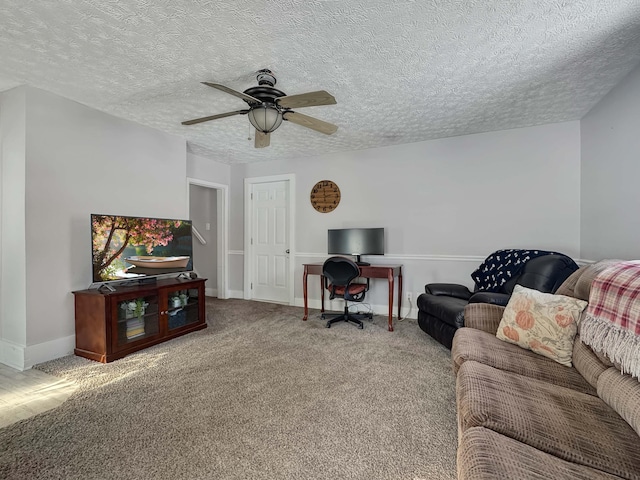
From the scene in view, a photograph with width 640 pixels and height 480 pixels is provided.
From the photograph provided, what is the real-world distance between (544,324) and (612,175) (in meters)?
1.84

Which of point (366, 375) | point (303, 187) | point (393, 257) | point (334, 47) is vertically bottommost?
point (366, 375)

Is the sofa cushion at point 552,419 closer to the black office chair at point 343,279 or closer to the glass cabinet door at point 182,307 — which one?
the black office chair at point 343,279

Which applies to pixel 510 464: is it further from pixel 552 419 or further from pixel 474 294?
pixel 474 294

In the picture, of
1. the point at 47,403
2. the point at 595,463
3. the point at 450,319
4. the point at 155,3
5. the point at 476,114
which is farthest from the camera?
the point at 476,114

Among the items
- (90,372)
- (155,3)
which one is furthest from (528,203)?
(90,372)

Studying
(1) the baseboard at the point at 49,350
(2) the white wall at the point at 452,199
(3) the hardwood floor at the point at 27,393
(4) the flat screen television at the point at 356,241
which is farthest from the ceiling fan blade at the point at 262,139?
(1) the baseboard at the point at 49,350

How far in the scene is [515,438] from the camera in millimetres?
1017

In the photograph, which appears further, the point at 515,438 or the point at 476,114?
the point at 476,114

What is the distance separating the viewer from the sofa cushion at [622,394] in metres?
1.05

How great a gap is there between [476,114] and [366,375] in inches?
107

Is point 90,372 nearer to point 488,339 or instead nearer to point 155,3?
point 155,3

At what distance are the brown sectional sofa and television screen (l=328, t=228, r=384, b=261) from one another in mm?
2321

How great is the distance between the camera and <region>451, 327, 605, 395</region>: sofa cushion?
1.43 metres

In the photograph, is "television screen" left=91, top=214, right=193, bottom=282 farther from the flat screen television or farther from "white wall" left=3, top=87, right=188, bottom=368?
the flat screen television
